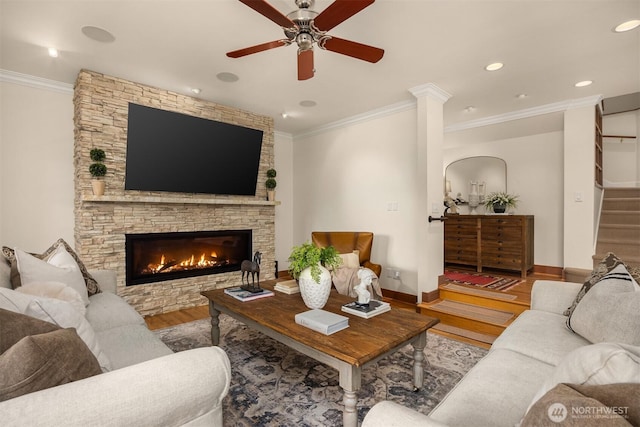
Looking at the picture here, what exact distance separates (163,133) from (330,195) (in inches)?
96.3

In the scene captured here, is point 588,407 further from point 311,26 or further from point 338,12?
point 311,26

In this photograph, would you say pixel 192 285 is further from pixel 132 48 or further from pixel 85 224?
pixel 132 48

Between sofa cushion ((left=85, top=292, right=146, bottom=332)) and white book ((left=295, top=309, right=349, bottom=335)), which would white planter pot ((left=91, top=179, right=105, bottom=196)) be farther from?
white book ((left=295, top=309, right=349, bottom=335))

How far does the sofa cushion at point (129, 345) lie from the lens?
1418mm

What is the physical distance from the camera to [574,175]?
3.72 m

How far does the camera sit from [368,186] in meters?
4.29

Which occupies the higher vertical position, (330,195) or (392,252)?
(330,195)

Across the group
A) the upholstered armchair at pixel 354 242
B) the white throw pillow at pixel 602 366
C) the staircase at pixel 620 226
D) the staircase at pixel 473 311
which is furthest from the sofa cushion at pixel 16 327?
the staircase at pixel 620 226

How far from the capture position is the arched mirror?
5152 mm

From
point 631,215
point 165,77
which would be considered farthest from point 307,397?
point 631,215

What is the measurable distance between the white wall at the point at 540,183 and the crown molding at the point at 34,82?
5.18 m

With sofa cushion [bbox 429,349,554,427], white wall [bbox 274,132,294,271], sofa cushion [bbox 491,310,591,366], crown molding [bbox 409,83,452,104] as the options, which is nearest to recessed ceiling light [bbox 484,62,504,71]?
crown molding [bbox 409,83,452,104]

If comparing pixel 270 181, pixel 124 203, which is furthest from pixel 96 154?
pixel 270 181

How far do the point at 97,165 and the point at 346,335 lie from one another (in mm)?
2944
